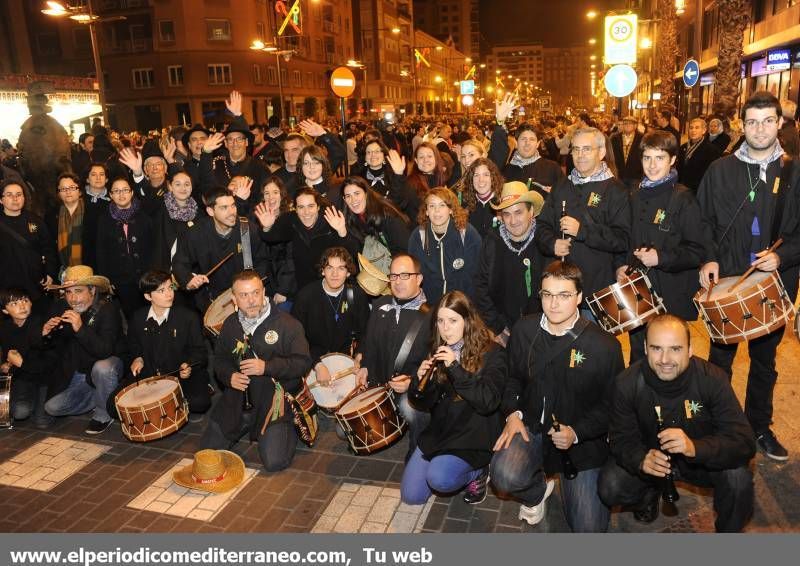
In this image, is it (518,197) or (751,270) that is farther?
(518,197)

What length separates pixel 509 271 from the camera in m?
5.84

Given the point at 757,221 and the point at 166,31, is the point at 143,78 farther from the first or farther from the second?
the point at 757,221

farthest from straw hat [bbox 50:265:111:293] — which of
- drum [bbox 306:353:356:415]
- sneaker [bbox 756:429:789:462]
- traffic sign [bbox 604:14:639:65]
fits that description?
traffic sign [bbox 604:14:639:65]

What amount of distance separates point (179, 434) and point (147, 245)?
2632 millimetres

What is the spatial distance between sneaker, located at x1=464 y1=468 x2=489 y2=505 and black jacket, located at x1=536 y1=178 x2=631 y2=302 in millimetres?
1843

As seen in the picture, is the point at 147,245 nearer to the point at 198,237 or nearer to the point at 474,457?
the point at 198,237

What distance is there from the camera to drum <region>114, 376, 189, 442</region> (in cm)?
578

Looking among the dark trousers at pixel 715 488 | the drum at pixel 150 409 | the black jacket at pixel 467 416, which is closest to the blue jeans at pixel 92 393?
the drum at pixel 150 409

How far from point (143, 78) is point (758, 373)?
5176 centimetres

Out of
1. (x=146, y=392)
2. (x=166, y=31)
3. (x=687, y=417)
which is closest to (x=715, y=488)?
(x=687, y=417)

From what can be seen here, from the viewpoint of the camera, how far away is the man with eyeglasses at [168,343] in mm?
6520

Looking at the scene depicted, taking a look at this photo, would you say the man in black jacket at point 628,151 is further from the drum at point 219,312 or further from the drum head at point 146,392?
the drum head at point 146,392

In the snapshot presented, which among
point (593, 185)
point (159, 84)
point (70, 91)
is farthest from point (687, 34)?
point (593, 185)

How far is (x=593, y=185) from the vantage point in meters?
5.52
